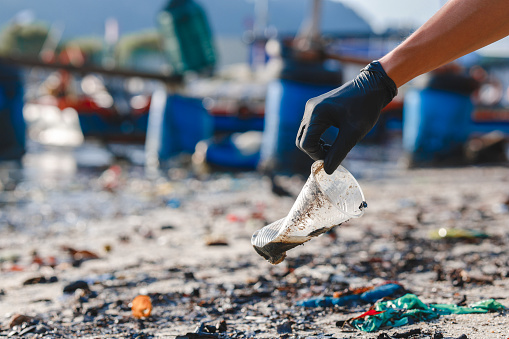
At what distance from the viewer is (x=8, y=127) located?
909 centimetres

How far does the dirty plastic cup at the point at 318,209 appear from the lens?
5.18 ft

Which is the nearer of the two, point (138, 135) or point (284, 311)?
point (284, 311)

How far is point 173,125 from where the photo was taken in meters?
9.36

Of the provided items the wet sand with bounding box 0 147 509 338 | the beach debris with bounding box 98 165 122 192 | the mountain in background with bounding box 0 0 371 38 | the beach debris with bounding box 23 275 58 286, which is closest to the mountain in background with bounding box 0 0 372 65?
the mountain in background with bounding box 0 0 371 38

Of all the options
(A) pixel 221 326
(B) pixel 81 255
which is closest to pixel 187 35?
(B) pixel 81 255

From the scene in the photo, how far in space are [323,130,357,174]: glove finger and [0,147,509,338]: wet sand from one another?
2.00 feet

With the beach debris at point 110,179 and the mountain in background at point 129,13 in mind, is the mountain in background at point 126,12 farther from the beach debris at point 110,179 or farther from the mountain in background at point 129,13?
the beach debris at point 110,179

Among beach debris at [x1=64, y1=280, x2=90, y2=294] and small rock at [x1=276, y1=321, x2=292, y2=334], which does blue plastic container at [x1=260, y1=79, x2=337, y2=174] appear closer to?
beach debris at [x1=64, y1=280, x2=90, y2=294]

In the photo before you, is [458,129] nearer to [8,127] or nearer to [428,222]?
[428,222]

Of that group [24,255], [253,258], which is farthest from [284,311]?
[24,255]

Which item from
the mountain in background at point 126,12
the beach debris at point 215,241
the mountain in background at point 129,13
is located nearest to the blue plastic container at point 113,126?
the beach debris at point 215,241

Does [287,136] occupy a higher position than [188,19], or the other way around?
[188,19]

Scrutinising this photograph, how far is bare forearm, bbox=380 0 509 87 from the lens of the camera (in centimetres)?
141

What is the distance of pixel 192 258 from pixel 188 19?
6.69 metres
